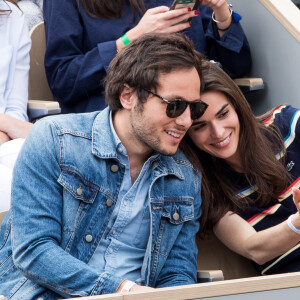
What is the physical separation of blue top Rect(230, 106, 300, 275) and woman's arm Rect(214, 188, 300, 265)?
63 millimetres

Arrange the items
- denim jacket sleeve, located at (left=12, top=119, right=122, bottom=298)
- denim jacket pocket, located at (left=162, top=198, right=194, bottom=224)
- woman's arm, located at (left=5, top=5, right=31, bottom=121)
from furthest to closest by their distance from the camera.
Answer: woman's arm, located at (left=5, top=5, right=31, bottom=121) < denim jacket pocket, located at (left=162, top=198, right=194, bottom=224) < denim jacket sleeve, located at (left=12, top=119, right=122, bottom=298)

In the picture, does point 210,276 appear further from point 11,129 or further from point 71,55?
point 71,55

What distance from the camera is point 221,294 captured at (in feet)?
4.33

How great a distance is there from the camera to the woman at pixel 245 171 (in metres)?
2.12

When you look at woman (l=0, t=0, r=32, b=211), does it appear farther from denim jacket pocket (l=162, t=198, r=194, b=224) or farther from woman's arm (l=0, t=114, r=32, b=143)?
denim jacket pocket (l=162, t=198, r=194, b=224)

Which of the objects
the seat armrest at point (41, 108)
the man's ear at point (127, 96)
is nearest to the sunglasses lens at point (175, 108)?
the man's ear at point (127, 96)

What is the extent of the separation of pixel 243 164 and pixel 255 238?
0.86ft

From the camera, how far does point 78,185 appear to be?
1769 millimetres

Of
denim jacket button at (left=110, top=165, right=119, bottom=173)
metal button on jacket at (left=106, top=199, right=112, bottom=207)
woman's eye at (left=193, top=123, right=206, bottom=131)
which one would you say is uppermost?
woman's eye at (left=193, top=123, right=206, bottom=131)

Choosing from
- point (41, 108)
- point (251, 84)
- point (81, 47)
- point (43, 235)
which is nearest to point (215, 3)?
point (251, 84)

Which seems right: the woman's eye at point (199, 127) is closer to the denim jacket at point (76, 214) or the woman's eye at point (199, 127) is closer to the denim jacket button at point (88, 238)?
the denim jacket at point (76, 214)

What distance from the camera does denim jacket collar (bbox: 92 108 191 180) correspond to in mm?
1816

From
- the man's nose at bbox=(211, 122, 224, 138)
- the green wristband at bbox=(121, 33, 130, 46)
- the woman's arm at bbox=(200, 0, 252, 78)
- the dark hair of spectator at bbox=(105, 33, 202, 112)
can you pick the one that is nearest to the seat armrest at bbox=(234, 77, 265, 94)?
the woman's arm at bbox=(200, 0, 252, 78)

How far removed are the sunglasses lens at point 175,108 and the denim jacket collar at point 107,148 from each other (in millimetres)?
156
